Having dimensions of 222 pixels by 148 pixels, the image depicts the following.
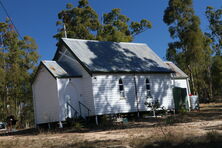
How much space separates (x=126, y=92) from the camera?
2394cm

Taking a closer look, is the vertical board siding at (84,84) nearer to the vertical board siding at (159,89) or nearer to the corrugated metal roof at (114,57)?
the corrugated metal roof at (114,57)

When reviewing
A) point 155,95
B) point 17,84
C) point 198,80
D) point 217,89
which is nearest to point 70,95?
point 155,95

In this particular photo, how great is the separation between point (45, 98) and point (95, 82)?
4487mm

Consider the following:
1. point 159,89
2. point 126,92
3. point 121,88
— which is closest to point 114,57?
point 121,88

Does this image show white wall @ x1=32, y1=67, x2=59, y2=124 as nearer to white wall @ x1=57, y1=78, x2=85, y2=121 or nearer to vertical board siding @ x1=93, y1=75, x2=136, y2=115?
white wall @ x1=57, y1=78, x2=85, y2=121

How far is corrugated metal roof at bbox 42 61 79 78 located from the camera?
22264 mm

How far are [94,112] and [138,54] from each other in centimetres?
815

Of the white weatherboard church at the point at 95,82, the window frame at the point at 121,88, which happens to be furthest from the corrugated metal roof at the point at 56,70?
the window frame at the point at 121,88

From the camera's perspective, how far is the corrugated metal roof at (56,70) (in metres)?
22.3

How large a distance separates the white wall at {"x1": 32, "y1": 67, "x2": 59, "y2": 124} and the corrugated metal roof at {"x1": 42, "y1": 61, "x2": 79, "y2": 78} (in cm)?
60

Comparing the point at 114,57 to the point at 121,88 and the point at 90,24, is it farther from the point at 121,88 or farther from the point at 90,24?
the point at 90,24

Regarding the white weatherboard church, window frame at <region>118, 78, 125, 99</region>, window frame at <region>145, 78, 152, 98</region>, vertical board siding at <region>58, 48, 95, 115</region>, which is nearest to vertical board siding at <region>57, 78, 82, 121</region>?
the white weatherboard church

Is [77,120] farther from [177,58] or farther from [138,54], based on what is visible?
[177,58]

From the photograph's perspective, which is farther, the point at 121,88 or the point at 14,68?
the point at 14,68
